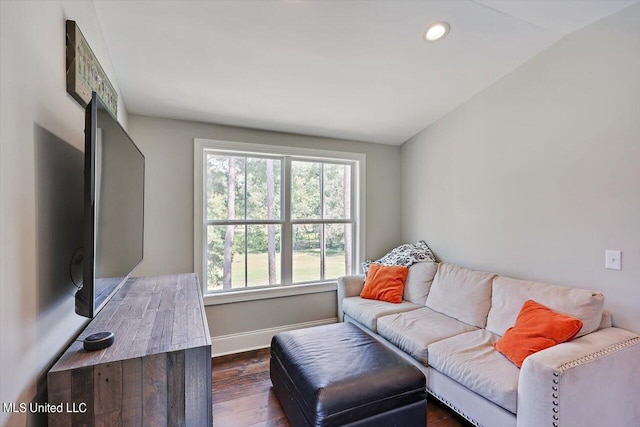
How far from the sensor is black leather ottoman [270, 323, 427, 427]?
5.05ft

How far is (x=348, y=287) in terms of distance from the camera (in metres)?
3.22

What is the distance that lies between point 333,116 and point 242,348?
2.54 metres

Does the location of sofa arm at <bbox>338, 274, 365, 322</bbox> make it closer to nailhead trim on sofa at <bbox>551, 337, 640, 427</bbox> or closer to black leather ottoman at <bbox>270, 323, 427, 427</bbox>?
black leather ottoman at <bbox>270, 323, 427, 427</bbox>

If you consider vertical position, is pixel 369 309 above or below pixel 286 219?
below

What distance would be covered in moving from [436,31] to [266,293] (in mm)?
2732

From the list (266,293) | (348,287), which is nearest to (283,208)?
(266,293)

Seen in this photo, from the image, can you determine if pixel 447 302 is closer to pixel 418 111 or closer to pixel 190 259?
pixel 418 111

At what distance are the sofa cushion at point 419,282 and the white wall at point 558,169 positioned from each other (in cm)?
32

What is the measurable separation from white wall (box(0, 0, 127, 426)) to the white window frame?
5.11 ft

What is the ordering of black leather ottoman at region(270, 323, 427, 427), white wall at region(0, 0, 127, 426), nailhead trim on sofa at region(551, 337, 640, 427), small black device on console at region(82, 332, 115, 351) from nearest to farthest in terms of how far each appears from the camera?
white wall at region(0, 0, 127, 426)
small black device on console at region(82, 332, 115, 351)
nailhead trim on sofa at region(551, 337, 640, 427)
black leather ottoman at region(270, 323, 427, 427)

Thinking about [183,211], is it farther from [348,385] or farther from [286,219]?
Result: [348,385]

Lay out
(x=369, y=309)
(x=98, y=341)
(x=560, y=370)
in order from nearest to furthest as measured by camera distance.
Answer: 1. (x=98, y=341)
2. (x=560, y=370)
3. (x=369, y=309)

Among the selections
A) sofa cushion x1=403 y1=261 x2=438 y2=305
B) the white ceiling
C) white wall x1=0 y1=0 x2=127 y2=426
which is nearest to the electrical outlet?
sofa cushion x1=403 y1=261 x2=438 y2=305

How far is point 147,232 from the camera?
2686 millimetres
